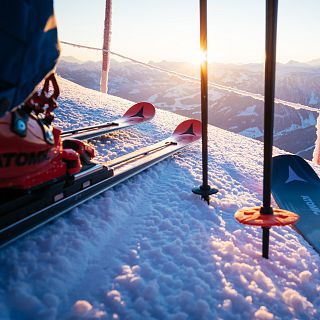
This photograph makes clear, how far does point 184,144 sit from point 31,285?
1.79 metres

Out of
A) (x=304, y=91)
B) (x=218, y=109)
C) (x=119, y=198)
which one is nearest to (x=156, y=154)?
(x=119, y=198)

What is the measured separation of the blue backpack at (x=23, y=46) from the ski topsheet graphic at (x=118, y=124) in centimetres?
136

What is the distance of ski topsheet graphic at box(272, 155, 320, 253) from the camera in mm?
1652

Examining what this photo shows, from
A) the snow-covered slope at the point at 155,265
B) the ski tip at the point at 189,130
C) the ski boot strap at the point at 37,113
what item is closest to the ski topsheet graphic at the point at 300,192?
the snow-covered slope at the point at 155,265

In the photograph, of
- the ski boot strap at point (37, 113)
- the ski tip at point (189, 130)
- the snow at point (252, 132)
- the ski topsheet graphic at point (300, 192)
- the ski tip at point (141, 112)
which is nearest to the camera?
the ski boot strap at point (37, 113)

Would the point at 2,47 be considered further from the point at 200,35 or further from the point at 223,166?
the point at 223,166

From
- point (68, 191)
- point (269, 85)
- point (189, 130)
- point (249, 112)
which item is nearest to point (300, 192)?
point (189, 130)

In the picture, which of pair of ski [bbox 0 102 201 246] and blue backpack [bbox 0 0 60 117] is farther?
pair of ski [bbox 0 102 201 246]

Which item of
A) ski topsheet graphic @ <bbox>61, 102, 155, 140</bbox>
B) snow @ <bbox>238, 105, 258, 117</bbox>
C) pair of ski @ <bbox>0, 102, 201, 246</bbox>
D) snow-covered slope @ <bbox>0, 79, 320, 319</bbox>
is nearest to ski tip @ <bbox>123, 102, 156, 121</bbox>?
ski topsheet graphic @ <bbox>61, 102, 155, 140</bbox>

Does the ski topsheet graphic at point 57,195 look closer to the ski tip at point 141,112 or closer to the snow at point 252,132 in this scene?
the ski tip at point 141,112

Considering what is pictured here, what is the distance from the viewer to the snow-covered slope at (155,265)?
0.94 meters

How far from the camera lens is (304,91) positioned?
171 ft

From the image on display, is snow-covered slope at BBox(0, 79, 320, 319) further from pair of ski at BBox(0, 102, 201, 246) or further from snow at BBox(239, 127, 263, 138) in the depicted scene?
snow at BBox(239, 127, 263, 138)

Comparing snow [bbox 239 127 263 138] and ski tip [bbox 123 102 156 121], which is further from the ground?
ski tip [bbox 123 102 156 121]
